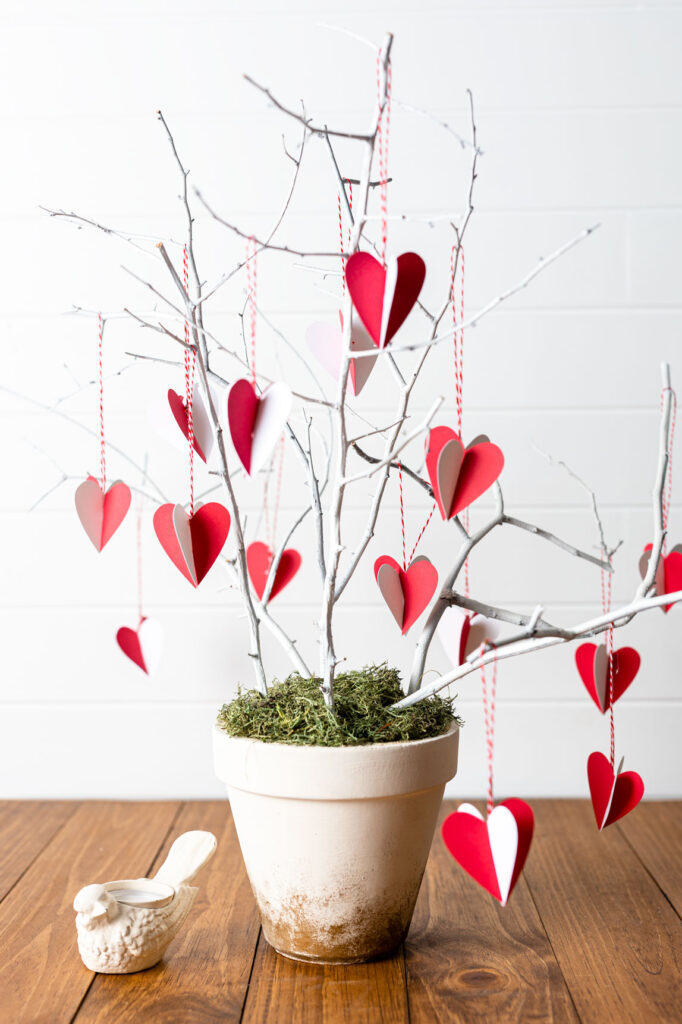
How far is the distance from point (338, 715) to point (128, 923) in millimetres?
284

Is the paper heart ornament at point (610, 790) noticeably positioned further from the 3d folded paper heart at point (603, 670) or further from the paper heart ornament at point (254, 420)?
the paper heart ornament at point (254, 420)

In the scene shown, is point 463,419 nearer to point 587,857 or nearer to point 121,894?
point 587,857

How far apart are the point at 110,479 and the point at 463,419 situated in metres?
0.55

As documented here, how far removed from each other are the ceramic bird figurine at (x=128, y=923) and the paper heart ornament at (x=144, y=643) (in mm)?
395

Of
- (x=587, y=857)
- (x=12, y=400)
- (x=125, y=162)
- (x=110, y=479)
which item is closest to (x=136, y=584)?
(x=110, y=479)

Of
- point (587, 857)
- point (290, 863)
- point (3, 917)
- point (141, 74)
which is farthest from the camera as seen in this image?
point (141, 74)

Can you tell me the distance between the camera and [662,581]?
0.95 meters

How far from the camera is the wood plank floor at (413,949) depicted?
2.75ft

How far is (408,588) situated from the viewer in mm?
960

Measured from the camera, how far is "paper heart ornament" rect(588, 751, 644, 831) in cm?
93

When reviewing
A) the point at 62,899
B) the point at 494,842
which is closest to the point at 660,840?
the point at 494,842

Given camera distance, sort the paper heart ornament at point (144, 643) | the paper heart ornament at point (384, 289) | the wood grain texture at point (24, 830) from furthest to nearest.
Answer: the paper heart ornament at point (144, 643), the wood grain texture at point (24, 830), the paper heart ornament at point (384, 289)

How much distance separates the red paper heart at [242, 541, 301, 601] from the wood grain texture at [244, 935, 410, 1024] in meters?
0.45

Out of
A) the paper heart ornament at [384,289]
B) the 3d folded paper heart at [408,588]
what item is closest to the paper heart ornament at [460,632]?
the 3d folded paper heart at [408,588]
